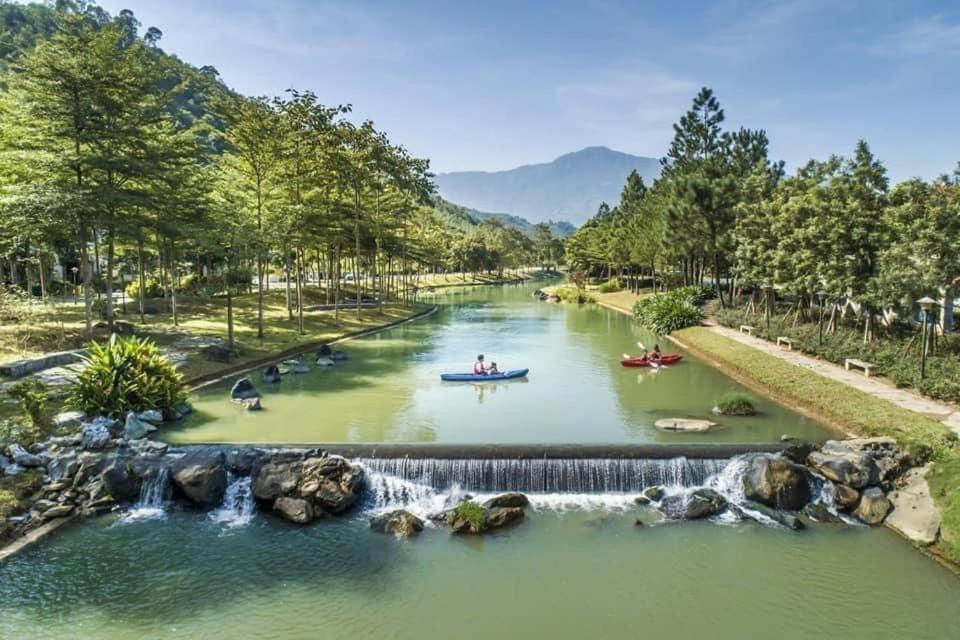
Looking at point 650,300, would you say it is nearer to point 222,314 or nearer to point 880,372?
point 880,372

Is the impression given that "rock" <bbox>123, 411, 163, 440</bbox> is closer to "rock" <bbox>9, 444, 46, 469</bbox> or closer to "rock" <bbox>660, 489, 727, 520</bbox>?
"rock" <bbox>9, 444, 46, 469</bbox>

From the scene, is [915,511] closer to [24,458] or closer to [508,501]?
[508,501]

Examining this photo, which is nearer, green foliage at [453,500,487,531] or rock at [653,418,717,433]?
green foliage at [453,500,487,531]

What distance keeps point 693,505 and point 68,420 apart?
59.6 ft

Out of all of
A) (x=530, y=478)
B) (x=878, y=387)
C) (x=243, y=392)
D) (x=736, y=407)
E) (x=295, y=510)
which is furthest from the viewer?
(x=243, y=392)

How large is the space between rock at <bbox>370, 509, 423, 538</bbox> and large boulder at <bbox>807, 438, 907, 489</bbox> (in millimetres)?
10916

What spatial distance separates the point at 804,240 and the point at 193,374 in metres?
29.5

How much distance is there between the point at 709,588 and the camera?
12570 mm

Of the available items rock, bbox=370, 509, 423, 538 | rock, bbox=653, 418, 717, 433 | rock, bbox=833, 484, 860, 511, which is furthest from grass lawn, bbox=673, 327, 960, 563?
rock, bbox=370, 509, 423, 538

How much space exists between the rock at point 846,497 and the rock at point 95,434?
2018 cm

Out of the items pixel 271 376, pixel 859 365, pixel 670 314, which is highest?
pixel 670 314

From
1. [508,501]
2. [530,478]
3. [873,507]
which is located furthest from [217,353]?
[873,507]

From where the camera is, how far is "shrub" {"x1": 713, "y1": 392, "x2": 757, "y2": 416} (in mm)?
23234

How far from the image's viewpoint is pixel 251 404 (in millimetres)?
23312
